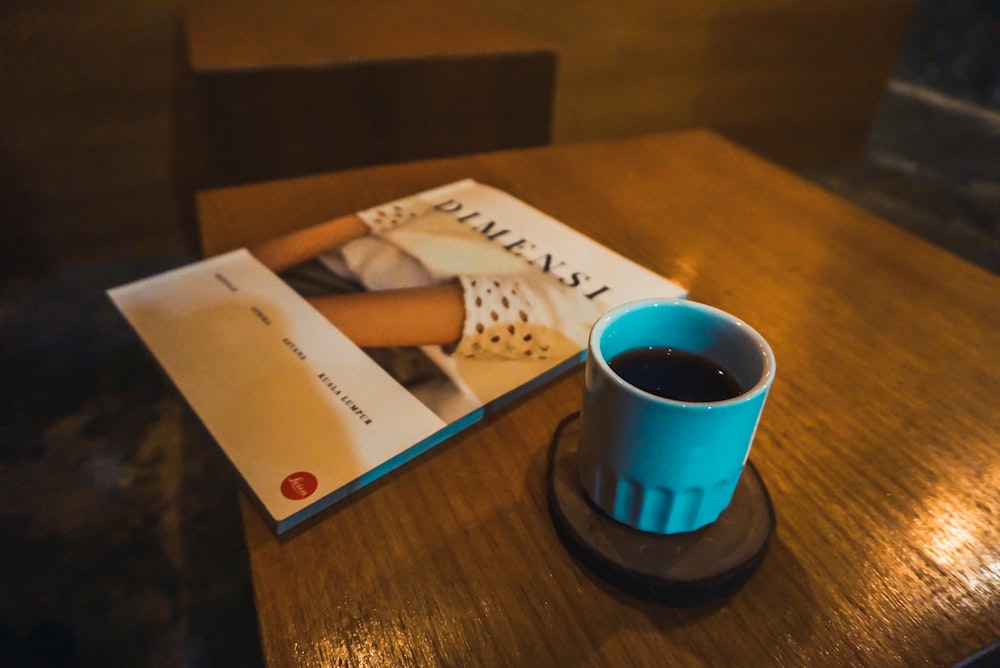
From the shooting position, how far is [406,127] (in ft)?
3.42

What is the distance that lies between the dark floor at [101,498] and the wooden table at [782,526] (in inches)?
4.6

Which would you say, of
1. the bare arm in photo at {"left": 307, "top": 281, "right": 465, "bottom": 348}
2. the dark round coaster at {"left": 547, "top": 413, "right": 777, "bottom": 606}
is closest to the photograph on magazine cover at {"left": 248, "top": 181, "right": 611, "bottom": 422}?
the bare arm in photo at {"left": 307, "top": 281, "right": 465, "bottom": 348}

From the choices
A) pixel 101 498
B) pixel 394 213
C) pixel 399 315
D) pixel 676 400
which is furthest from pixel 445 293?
pixel 101 498

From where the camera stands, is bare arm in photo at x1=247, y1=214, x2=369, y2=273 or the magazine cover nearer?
the magazine cover

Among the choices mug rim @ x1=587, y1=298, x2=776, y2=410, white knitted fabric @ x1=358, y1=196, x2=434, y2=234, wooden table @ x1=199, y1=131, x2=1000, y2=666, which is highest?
mug rim @ x1=587, y1=298, x2=776, y2=410

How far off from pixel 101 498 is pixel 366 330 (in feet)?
2.10

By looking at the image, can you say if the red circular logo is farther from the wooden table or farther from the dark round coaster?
the dark round coaster

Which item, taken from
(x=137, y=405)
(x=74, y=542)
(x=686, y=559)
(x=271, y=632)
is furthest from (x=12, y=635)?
(x=686, y=559)

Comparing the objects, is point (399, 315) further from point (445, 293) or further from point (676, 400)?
point (676, 400)

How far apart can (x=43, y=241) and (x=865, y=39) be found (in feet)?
7.11

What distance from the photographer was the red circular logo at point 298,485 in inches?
14.0

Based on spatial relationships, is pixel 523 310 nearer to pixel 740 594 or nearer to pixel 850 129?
pixel 740 594

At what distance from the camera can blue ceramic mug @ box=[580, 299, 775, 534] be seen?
0.94 feet

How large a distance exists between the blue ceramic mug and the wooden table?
0.05m
